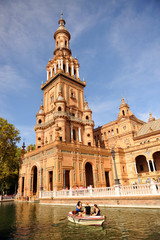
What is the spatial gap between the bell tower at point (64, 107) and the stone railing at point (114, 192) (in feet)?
42.5

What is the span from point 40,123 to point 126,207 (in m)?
29.6

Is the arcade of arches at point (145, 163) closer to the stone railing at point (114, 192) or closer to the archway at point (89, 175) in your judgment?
the archway at point (89, 175)

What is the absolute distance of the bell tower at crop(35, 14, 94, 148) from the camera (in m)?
35.8

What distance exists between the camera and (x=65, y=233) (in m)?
8.12

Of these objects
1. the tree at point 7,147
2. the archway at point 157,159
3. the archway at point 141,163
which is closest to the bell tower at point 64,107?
the tree at point 7,147

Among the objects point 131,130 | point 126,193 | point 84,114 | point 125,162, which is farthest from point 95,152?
point 126,193

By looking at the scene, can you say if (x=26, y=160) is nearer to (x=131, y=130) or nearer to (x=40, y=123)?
(x=40, y=123)

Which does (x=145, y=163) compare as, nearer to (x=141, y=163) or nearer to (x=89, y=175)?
(x=141, y=163)

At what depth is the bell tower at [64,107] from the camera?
3575 centimetres

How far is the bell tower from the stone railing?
1295 centimetres

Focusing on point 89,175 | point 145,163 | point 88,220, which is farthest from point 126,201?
point 145,163

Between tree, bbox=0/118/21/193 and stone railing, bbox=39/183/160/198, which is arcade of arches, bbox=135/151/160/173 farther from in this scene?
tree, bbox=0/118/21/193

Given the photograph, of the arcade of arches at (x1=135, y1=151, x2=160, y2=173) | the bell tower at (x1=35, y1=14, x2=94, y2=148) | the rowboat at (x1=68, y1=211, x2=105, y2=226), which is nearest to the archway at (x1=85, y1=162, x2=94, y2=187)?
the bell tower at (x1=35, y1=14, x2=94, y2=148)

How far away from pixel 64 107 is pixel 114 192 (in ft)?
73.3
